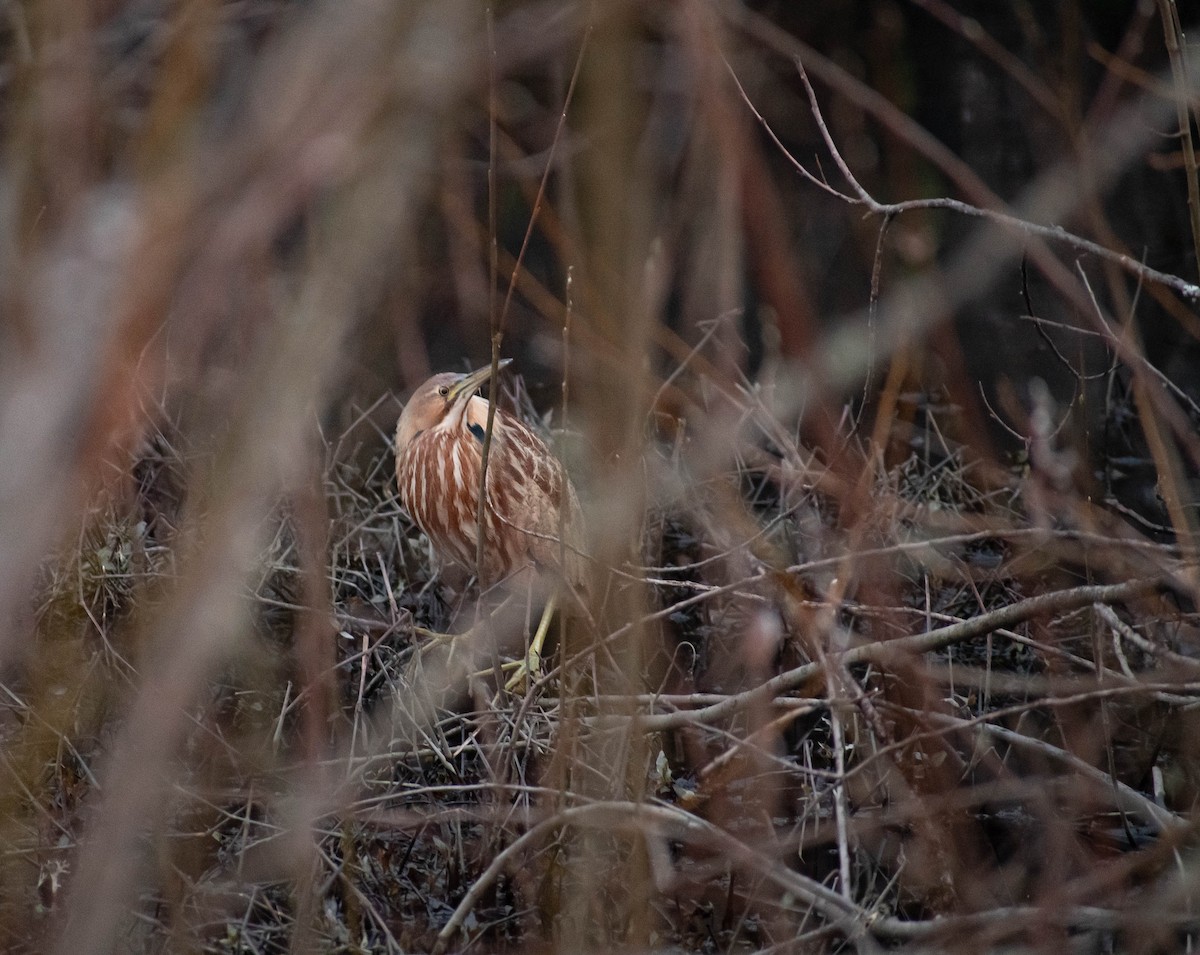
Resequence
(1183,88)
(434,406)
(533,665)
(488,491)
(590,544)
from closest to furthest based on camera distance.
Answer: (1183,88) → (590,544) → (533,665) → (488,491) → (434,406)

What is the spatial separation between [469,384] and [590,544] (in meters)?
1.62

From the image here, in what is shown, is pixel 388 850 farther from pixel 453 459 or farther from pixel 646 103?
pixel 646 103

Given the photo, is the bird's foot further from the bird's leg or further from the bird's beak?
the bird's beak

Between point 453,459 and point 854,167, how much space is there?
3588 millimetres

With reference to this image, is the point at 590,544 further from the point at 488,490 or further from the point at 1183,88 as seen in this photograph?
the point at 488,490

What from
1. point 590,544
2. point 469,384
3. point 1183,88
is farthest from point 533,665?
point 1183,88

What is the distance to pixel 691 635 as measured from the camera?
3.52 meters

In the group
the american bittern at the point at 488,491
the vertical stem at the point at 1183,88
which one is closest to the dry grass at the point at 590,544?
the vertical stem at the point at 1183,88

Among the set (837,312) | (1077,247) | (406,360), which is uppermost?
(406,360)

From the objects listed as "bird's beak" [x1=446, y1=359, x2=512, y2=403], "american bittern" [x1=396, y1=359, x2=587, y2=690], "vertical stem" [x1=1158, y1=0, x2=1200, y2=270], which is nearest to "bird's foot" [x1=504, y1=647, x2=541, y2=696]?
"american bittern" [x1=396, y1=359, x2=587, y2=690]

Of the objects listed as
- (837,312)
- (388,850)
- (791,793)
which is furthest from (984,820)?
(837,312)

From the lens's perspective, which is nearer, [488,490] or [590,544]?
[590,544]

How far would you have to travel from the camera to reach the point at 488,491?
3346 millimetres

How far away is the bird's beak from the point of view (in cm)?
333
